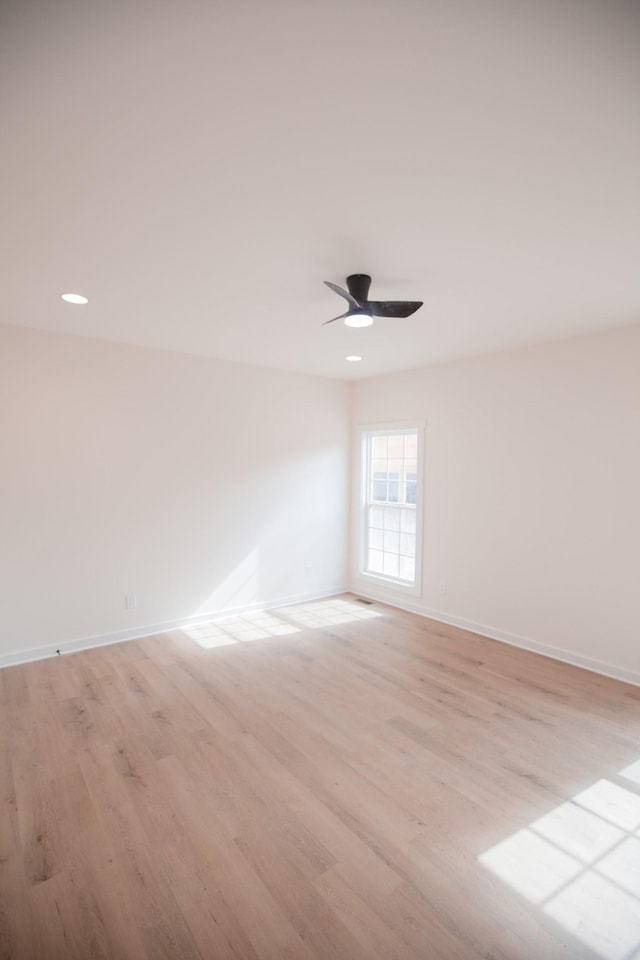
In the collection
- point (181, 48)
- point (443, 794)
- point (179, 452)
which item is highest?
point (181, 48)

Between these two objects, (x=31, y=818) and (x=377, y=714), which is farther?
(x=377, y=714)

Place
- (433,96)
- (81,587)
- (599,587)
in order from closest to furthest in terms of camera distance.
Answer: (433,96) < (599,587) < (81,587)

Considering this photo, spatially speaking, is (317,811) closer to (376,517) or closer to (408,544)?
(408,544)

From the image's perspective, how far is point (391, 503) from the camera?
5.26m

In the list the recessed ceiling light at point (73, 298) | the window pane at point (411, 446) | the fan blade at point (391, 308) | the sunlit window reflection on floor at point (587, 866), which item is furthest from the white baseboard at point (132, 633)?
the fan blade at point (391, 308)

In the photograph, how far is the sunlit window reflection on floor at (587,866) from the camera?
5.06 ft

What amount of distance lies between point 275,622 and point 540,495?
2.81 m

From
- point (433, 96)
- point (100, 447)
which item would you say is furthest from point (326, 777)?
point (100, 447)

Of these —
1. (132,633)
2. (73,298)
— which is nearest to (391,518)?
(132,633)

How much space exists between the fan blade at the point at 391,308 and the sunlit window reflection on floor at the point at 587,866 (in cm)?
253

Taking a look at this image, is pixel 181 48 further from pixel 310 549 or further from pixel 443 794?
pixel 310 549

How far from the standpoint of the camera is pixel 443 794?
216cm

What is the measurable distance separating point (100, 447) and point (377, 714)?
10.1ft

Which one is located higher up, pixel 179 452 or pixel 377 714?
pixel 179 452
